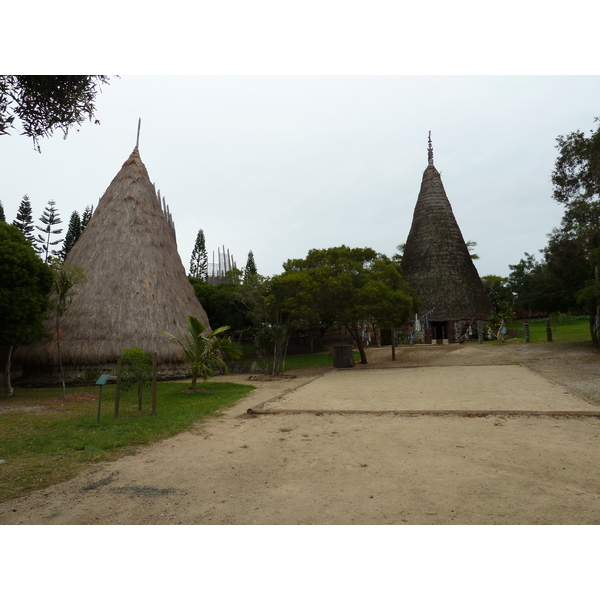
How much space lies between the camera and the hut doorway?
86.3ft

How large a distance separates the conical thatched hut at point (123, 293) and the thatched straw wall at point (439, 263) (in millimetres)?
16315

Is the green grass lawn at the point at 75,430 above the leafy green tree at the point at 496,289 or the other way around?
the other way around

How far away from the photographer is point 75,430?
19.3 ft

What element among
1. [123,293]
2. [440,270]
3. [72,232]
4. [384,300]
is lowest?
[384,300]

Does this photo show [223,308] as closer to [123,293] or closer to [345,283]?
[123,293]

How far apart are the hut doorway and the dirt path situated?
19.6 m

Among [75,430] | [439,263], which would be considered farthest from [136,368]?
[439,263]

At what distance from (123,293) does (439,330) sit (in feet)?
69.0

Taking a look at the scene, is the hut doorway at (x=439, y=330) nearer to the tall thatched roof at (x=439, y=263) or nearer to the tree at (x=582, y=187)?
the tall thatched roof at (x=439, y=263)

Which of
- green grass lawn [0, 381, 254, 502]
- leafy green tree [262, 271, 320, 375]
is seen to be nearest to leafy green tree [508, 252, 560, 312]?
leafy green tree [262, 271, 320, 375]

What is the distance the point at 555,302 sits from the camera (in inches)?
653

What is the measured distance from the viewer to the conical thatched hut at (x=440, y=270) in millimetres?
25547

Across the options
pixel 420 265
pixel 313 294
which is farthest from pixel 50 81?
pixel 420 265

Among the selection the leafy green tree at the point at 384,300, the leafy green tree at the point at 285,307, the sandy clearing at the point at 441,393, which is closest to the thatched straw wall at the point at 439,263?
the leafy green tree at the point at 384,300
